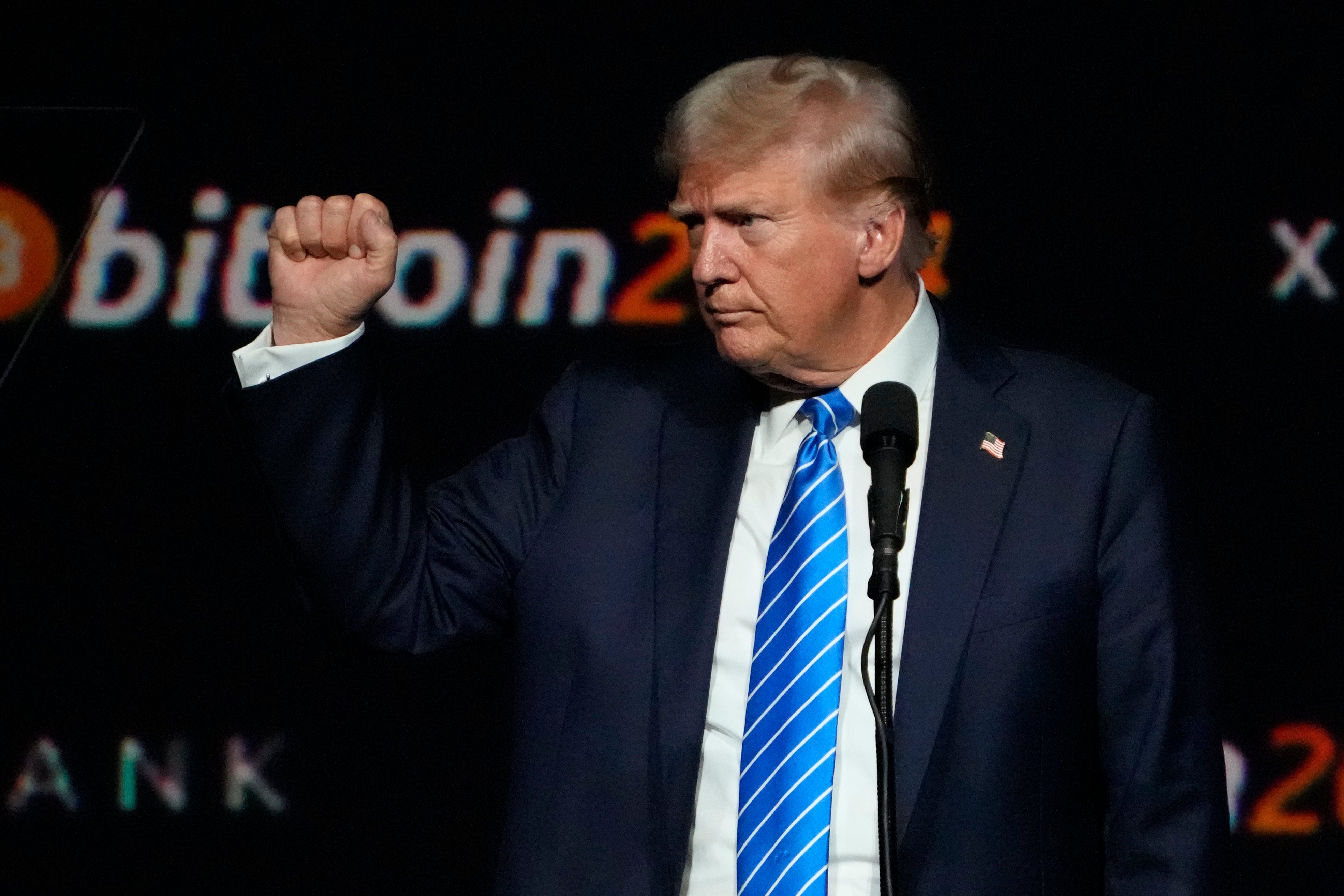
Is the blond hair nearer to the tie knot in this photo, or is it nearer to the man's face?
the man's face

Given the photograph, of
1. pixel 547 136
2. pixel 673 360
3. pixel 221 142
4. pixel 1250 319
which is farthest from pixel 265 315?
pixel 1250 319

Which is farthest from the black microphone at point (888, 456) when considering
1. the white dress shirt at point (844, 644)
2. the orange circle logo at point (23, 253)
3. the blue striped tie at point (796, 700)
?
the orange circle logo at point (23, 253)

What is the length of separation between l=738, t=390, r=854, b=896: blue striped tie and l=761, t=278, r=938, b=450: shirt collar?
0.12m

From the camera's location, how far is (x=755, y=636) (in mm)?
1800

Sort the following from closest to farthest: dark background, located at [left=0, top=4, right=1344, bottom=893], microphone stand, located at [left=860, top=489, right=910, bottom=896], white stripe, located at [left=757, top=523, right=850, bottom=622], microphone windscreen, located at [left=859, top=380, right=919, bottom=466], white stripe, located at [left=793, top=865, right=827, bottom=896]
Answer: microphone stand, located at [left=860, top=489, right=910, bottom=896], microphone windscreen, located at [left=859, top=380, right=919, bottom=466], white stripe, located at [left=793, top=865, right=827, bottom=896], white stripe, located at [left=757, top=523, right=850, bottom=622], dark background, located at [left=0, top=4, right=1344, bottom=893]

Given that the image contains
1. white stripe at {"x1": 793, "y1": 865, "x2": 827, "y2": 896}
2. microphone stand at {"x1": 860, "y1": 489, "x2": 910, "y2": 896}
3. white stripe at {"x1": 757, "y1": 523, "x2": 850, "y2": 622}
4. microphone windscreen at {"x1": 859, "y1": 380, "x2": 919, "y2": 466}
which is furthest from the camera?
white stripe at {"x1": 757, "y1": 523, "x2": 850, "y2": 622}

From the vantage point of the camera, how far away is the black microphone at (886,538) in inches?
56.6

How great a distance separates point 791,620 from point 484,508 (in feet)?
1.32

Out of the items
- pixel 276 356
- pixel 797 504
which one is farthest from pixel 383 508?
pixel 797 504

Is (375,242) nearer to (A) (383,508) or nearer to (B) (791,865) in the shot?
(A) (383,508)

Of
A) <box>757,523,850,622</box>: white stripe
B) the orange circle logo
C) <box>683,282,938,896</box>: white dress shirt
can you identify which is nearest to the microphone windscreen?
<box>683,282,938,896</box>: white dress shirt

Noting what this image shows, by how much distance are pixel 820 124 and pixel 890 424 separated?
0.51 m

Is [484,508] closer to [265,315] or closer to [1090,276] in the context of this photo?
[265,315]

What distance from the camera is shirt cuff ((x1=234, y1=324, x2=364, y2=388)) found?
1753 mm
